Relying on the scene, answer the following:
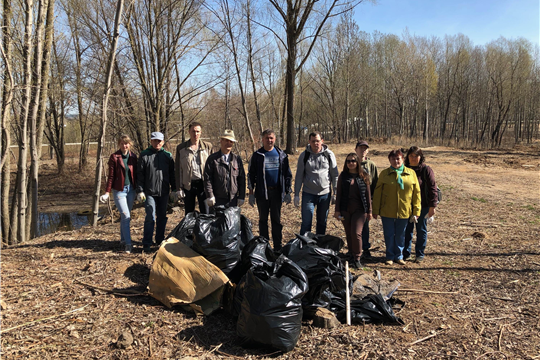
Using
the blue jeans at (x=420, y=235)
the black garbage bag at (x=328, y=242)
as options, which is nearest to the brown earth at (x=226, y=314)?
the blue jeans at (x=420, y=235)

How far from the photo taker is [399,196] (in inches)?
179

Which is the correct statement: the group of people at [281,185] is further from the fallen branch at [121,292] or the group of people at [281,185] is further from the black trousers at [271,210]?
the fallen branch at [121,292]

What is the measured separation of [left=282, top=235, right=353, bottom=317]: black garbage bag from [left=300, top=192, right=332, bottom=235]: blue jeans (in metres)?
1.09

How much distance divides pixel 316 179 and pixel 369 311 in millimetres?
1911

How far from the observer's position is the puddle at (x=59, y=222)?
10923 mm

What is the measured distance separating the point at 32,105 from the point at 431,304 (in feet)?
→ 25.4

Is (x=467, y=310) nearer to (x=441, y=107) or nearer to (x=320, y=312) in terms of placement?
(x=320, y=312)

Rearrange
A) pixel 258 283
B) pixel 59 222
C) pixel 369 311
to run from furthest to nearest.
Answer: pixel 59 222 < pixel 369 311 < pixel 258 283

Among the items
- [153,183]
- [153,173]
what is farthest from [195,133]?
[153,183]

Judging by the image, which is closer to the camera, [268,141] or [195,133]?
[268,141]

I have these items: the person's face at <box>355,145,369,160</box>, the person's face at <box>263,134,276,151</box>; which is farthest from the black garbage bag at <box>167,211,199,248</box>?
the person's face at <box>355,145,369,160</box>

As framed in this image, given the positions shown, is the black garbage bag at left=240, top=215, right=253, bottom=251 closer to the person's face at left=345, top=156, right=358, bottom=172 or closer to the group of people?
the group of people

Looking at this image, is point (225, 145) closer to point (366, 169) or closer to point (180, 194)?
point (180, 194)

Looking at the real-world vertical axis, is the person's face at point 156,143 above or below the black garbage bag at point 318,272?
above
